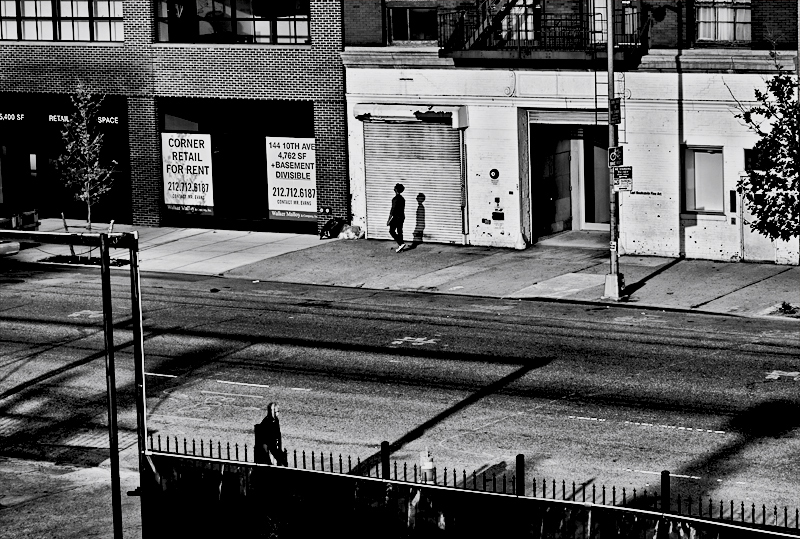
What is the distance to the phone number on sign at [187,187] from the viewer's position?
148ft

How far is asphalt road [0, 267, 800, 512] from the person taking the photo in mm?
22375

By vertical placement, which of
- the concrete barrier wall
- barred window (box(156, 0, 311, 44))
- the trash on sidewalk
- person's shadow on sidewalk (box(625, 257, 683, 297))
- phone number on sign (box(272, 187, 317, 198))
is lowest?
the concrete barrier wall

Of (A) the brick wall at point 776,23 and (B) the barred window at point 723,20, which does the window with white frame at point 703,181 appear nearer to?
(B) the barred window at point 723,20

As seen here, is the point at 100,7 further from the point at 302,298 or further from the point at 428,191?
the point at 302,298

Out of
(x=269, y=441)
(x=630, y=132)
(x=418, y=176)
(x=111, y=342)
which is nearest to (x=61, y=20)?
(x=418, y=176)

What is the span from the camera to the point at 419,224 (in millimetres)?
41625

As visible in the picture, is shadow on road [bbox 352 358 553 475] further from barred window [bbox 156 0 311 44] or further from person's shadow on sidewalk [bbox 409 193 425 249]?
barred window [bbox 156 0 311 44]

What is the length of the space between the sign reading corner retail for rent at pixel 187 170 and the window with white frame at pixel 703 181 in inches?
576

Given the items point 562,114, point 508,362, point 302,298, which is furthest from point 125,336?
point 562,114

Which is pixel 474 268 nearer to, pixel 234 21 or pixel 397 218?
pixel 397 218

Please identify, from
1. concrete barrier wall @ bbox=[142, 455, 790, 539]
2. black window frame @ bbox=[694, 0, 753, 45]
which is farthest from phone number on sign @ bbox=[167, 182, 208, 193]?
concrete barrier wall @ bbox=[142, 455, 790, 539]

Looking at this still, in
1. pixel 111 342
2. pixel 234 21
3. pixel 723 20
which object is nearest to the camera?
pixel 111 342

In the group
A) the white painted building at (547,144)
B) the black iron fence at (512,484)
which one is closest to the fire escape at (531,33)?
the white painted building at (547,144)

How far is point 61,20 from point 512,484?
99.5ft
